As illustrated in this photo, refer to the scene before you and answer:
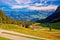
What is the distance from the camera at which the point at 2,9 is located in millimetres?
11258

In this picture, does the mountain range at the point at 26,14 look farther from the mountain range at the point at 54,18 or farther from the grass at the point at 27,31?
the grass at the point at 27,31

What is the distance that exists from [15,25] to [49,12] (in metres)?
1.78

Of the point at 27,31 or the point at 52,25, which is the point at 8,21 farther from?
the point at 52,25

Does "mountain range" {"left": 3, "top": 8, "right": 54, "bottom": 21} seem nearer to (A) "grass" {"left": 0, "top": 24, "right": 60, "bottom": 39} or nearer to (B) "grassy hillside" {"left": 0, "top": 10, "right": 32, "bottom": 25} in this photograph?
(B) "grassy hillside" {"left": 0, "top": 10, "right": 32, "bottom": 25}

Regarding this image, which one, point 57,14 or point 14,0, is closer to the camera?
point 57,14

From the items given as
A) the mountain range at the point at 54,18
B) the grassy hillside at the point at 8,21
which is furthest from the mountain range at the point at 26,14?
the mountain range at the point at 54,18

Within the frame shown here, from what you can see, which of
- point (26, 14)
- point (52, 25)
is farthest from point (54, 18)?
point (26, 14)

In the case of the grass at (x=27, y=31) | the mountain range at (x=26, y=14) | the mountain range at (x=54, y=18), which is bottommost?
the grass at (x=27, y=31)

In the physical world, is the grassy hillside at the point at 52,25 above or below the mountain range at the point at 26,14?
below

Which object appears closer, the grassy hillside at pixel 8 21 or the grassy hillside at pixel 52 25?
the grassy hillside at pixel 52 25

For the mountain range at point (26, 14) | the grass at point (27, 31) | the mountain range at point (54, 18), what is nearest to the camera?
the grass at point (27, 31)

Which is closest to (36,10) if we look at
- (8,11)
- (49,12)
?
(49,12)

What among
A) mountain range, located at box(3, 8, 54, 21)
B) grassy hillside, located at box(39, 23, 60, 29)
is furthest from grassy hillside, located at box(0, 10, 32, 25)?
grassy hillside, located at box(39, 23, 60, 29)

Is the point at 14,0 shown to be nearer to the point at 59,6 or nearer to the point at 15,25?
the point at 15,25
